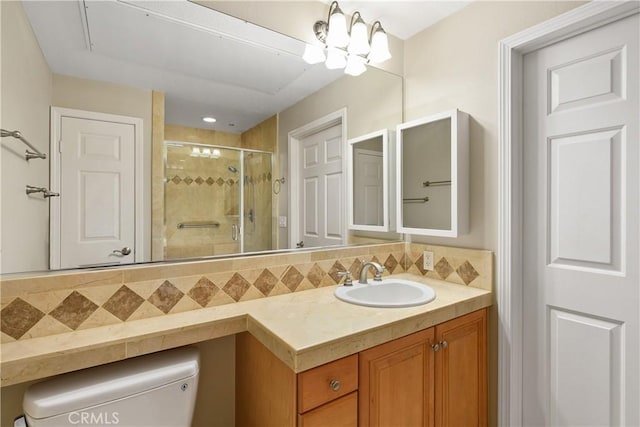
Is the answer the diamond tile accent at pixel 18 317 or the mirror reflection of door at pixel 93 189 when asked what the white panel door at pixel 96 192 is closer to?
the mirror reflection of door at pixel 93 189

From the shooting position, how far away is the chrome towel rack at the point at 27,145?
0.90m

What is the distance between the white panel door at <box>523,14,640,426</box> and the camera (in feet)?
3.96

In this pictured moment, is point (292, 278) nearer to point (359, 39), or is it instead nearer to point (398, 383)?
point (398, 383)

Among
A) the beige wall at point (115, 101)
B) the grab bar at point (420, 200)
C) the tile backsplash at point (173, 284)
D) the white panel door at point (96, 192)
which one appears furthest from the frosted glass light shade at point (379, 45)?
the white panel door at point (96, 192)

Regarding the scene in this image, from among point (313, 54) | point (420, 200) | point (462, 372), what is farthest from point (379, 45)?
point (462, 372)

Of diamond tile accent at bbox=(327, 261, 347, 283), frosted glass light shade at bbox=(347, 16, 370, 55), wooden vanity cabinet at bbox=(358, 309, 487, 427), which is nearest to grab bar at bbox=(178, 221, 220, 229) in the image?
diamond tile accent at bbox=(327, 261, 347, 283)

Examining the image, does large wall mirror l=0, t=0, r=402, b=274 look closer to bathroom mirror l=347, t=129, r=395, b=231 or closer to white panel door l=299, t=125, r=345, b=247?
white panel door l=299, t=125, r=345, b=247

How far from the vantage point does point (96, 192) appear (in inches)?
43.4

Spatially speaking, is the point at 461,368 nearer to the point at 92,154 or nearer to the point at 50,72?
the point at 92,154

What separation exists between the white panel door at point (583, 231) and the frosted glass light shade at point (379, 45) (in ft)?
2.28

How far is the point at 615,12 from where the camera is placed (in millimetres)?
1188

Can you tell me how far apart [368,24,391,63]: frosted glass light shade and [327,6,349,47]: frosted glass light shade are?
217 mm

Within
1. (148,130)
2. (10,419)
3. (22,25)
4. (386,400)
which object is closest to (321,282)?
(386,400)

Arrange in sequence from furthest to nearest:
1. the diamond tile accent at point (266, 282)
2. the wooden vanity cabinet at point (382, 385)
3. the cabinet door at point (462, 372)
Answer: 1. the diamond tile accent at point (266, 282)
2. the cabinet door at point (462, 372)
3. the wooden vanity cabinet at point (382, 385)
